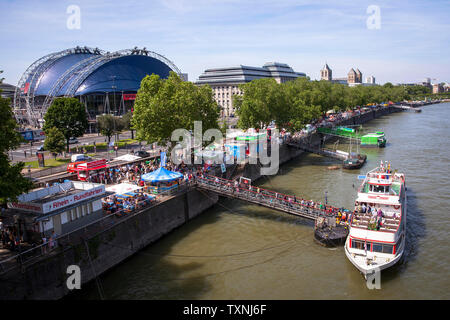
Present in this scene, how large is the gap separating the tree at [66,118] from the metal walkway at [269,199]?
32.5m

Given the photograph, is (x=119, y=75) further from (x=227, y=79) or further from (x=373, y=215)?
(x=373, y=215)

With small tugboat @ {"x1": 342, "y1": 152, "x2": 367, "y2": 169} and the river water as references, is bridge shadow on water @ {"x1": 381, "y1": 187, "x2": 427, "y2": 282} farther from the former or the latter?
small tugboat @ {"x1": 342, "y1": 152, "x2": 367, "y2": 169}

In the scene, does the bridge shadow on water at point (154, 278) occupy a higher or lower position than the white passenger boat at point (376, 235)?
lower

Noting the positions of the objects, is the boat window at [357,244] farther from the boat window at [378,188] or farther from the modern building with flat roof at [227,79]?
the modern building with flat roof at [227,79]

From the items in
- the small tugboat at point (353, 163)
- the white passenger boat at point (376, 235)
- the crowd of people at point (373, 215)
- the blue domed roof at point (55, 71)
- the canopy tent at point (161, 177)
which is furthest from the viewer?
the blue domed roof at point (55, 71)

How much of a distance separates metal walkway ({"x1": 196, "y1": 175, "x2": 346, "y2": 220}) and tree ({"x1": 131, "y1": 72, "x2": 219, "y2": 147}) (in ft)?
25.9

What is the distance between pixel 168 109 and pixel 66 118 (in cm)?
2681

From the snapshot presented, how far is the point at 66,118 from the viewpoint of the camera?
6012cm

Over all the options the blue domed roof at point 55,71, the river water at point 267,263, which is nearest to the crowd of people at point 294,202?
the river water at point 267,263

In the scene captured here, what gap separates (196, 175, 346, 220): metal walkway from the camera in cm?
3183

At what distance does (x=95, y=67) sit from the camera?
4510 inches

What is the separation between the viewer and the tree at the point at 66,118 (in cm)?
5969

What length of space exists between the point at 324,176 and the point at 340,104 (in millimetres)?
74189
